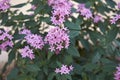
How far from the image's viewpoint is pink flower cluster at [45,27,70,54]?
1234 mm

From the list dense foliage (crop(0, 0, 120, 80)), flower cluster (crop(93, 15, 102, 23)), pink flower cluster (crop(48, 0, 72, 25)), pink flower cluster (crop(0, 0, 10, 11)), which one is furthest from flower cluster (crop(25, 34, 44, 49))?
flower cluster (crop(93, 15, 102, 23))

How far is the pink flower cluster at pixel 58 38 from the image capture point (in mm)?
1234

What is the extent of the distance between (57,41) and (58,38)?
0.01 meters

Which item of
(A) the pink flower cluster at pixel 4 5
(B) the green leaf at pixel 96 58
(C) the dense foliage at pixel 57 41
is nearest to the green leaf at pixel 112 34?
(C) the dense foliage at pixel 57 41

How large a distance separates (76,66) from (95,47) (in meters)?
0.20

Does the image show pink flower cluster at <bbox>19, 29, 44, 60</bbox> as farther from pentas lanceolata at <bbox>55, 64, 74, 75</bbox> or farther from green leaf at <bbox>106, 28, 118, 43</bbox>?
green leaf at <bbox>106, 28, 118, 43</bbox>

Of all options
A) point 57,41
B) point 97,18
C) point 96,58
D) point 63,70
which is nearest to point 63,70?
point 63,70

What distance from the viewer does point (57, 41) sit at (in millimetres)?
1237

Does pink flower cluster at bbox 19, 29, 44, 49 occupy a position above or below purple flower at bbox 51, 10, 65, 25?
below

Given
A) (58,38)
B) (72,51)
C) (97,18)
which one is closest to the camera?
(58,38)

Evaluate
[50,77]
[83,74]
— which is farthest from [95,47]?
[50,77]

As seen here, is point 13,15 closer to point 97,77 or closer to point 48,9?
point 48,9

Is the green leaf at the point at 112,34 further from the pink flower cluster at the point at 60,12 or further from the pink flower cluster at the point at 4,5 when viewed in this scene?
the pink flower cluster at the point at 4,5

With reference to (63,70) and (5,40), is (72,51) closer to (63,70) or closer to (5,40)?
(63,70)
